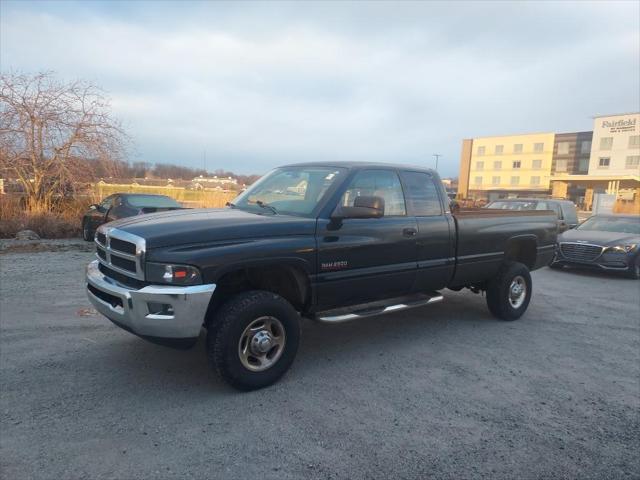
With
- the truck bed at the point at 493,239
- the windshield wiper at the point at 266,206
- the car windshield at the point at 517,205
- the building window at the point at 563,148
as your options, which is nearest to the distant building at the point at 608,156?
the building window at the point at 563,148

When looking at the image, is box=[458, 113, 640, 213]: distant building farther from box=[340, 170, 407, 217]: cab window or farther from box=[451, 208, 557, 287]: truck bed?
box=[340, 170, 407, 217]: cab window

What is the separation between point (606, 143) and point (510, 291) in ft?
238

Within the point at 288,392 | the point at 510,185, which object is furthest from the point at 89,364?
the point at 510,185

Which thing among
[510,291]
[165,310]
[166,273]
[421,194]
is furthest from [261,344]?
[510,291]

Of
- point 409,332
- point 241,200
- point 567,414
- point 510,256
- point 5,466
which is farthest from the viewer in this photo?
point 510,256

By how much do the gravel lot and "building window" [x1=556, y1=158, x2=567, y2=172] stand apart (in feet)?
262

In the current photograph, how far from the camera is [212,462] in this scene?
110 inches

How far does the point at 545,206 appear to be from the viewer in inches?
524

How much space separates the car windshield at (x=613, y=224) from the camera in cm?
1105

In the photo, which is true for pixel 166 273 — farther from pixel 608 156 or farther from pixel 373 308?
pixel 608 156

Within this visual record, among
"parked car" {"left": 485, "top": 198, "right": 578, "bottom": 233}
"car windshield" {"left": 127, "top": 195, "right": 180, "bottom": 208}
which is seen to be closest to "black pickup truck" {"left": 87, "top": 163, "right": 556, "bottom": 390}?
"car windshield" {"left": 127, "top": 195, "right": 180, "bottom": 208}

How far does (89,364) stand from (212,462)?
205 centimetres

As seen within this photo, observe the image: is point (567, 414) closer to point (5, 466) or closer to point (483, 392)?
point (483, 392)

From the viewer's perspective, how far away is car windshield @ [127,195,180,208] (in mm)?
11492
